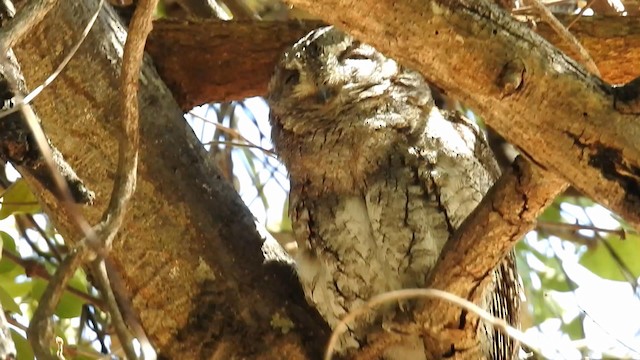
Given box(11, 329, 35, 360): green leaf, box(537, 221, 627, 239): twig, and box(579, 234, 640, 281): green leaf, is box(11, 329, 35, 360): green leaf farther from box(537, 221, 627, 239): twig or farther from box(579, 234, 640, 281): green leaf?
box(579, 234, 640, 281): green leaf

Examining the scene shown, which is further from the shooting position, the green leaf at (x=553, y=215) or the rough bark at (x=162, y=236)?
the green leaf at (x=553, y=215)

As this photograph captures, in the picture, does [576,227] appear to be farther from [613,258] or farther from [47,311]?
[47,311]

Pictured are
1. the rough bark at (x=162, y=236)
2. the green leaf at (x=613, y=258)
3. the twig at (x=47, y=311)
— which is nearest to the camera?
the twig at (x=47, y=311)

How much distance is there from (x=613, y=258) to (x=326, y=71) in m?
0.82

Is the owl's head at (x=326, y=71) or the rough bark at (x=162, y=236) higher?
the owl's head at (x=326, y=71)

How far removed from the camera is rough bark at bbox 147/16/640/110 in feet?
5.25

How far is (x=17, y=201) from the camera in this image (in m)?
Result: 1.53

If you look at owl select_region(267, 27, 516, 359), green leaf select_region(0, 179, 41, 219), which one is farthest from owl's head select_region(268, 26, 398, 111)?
green leaf select_region(0, 179, 41, 219)

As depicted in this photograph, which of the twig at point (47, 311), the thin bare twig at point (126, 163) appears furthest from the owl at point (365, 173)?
the twig at point (47, 311)

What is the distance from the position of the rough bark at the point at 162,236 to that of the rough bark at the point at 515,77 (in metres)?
0.54

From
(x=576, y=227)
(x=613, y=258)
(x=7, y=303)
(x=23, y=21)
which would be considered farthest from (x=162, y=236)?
(x=613, y=258)

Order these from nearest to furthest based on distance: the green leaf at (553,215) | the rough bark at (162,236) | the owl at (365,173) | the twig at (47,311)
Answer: the twig at (47,311)
the rough bark at (162,236)
the owl at (365,173)
the green leaf at (553,215)

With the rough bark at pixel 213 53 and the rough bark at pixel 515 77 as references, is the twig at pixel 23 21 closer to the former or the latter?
the rough bark at pixel 515 77

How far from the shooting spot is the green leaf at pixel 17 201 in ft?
4.99
